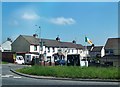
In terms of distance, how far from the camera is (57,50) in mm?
90500

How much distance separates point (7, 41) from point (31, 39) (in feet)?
56.4

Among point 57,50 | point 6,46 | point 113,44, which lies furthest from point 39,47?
point 6,46

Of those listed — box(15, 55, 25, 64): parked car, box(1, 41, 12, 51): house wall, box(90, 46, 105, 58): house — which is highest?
box(1, 41, 12, 51): house wall

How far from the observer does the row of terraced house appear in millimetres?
57125

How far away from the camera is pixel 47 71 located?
28141 millimetres

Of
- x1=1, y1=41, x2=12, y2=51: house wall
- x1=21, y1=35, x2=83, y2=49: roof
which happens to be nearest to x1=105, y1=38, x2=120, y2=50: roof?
x1=21, y1=35, x2=83, y2=49: roof

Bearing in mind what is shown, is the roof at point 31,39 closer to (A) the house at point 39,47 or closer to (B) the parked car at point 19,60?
(A) the house at point 39,47

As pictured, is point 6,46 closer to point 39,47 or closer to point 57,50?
point 57,50

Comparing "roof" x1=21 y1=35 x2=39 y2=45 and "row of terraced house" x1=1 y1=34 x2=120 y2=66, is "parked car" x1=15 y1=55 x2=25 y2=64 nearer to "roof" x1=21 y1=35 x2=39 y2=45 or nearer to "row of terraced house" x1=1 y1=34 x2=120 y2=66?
"row of terraced house" x1=1 y1=34 x2=120 y2=66

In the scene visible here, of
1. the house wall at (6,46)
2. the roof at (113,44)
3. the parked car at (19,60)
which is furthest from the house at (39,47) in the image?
the house wall at (6,46)

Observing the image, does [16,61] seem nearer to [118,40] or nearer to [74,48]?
[118,40]

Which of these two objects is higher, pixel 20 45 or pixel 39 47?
pixel 20 45

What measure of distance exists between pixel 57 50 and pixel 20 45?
12.6 metres

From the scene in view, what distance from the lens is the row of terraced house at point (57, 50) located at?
2249 inches
